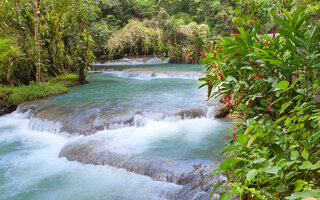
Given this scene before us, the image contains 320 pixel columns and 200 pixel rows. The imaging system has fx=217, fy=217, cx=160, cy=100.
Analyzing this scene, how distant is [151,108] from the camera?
6.21m

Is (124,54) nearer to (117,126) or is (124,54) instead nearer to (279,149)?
(117,126)

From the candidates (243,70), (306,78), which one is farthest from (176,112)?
(306,78)

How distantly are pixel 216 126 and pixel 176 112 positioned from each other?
3.73 ft

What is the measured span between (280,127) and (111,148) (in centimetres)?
327

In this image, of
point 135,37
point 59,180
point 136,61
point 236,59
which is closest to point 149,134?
point 59,180

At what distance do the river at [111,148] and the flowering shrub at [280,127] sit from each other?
69 centimetres

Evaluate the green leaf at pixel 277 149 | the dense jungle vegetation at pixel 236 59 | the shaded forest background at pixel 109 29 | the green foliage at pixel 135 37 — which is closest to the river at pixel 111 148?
the dense jungle vegetation at pixel 236 59

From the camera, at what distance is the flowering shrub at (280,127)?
146 centimetres

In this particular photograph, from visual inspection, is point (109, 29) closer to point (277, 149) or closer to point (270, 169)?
point (277, 149)

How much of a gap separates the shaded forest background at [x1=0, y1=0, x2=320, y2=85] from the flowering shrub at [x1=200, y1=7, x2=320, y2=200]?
2.90 ft

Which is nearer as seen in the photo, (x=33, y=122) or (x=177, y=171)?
(x=177, y=171)

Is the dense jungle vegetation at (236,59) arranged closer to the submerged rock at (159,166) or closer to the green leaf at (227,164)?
the green leaf at (227,164)

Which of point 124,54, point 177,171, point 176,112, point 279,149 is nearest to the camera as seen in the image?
point 279,149

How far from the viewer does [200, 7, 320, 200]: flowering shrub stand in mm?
1457
